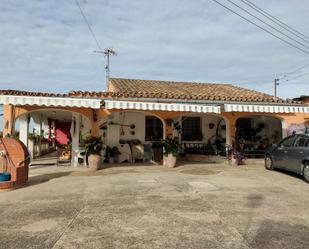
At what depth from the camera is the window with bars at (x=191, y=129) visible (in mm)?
21312

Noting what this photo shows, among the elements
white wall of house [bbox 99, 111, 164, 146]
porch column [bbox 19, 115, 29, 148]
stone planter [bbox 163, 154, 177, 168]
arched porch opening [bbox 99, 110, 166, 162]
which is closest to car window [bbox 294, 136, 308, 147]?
stone planter [bbox 163, 154, 177, 168]

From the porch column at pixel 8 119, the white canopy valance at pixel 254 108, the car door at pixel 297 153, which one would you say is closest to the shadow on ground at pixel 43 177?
the porch column at pixel 8 119

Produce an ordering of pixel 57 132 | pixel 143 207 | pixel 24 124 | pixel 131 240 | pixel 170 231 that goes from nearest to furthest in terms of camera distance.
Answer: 1. pixel 131 240
2. pixel 170 231
3. pixel 143 207
4. pixel 24 124
5. pixel 57 132

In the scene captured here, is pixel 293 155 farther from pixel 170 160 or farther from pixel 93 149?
pixel 93 149

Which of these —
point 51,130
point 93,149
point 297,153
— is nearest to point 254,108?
point 297,153

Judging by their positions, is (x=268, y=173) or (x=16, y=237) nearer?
(x=16, y=237)

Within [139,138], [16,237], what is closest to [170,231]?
[16,237]

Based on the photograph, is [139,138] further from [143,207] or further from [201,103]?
[143,207]

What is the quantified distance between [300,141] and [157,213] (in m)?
8.32

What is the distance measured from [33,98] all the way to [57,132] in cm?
1691

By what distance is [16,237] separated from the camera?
5887 millimetres

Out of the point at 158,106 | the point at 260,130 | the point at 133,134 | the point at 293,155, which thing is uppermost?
the point at 158,106

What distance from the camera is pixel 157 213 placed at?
746cm

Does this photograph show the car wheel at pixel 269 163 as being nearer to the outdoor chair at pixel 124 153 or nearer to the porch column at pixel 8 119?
the outdoor chair at pixel 124 153
